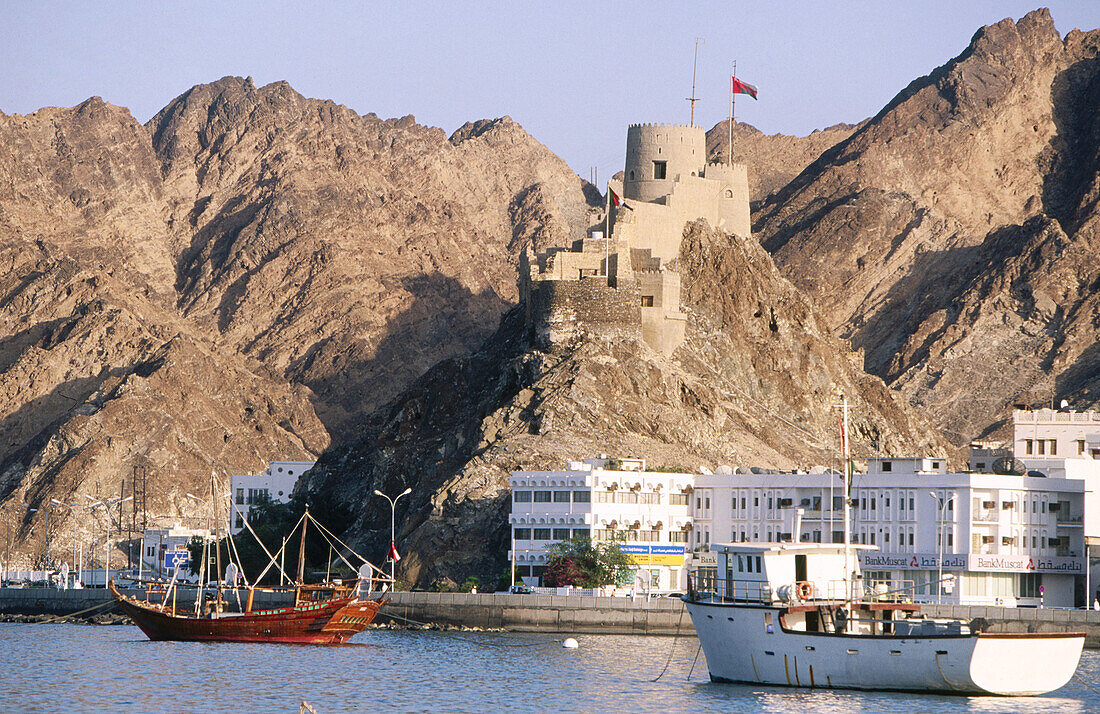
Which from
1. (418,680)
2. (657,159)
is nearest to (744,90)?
(657,159)

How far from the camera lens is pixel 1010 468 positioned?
149625 mm

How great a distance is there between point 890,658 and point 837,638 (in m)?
2.63

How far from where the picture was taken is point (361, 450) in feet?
617

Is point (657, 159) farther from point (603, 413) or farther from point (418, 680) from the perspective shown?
point (418, 680)

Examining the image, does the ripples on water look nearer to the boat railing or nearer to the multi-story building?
the boat railing

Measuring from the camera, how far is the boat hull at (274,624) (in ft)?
431

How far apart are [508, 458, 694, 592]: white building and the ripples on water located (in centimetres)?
1485

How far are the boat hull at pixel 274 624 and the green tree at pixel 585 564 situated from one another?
605 inches

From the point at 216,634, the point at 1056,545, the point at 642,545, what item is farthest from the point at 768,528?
the point at 216,634

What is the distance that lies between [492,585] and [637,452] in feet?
60.1

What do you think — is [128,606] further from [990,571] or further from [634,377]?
[990,571]

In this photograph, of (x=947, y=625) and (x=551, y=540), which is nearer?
(x=947, y=625)

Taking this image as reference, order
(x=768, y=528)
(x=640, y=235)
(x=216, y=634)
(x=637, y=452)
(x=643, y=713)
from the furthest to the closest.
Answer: (x=640, y=235) < (x=637, y=452) < (x=768, y=528) < (x=216, y=634) < (x=643, y=713)

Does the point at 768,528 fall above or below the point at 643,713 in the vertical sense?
above
